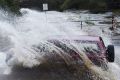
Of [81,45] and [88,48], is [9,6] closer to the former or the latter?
[81,45]

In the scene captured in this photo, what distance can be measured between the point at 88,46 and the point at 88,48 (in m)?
0.13

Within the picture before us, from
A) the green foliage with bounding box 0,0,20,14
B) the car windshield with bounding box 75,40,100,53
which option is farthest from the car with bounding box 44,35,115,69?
the green foliage with bounding box 0,0,20,14

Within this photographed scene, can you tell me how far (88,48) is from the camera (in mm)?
10414

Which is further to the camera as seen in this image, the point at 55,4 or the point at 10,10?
the point at 55,4

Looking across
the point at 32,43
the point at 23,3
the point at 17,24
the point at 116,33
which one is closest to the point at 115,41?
the point at 116,33

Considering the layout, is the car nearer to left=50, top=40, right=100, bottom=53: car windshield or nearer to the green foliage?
left=50, top=40, right=100, bottom=53: car windshield

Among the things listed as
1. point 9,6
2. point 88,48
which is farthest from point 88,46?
point 9,6

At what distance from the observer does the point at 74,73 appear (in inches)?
381

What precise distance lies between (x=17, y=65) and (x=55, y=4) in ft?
160

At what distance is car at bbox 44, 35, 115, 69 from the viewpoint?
987cm

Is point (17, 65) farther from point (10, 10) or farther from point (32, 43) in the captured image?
point (10, 10)

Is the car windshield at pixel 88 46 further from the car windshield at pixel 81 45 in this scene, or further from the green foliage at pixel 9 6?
the green foliage at pixel 9 6

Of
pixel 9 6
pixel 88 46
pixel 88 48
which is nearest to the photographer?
pixel 88 48

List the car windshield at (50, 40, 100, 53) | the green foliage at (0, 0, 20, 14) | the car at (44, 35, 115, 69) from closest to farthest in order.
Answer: the car at (44, 35, 115, 69), the car windshield at (50, 40, 100, 53), the green foliage at (0, 0, 20, 14)
